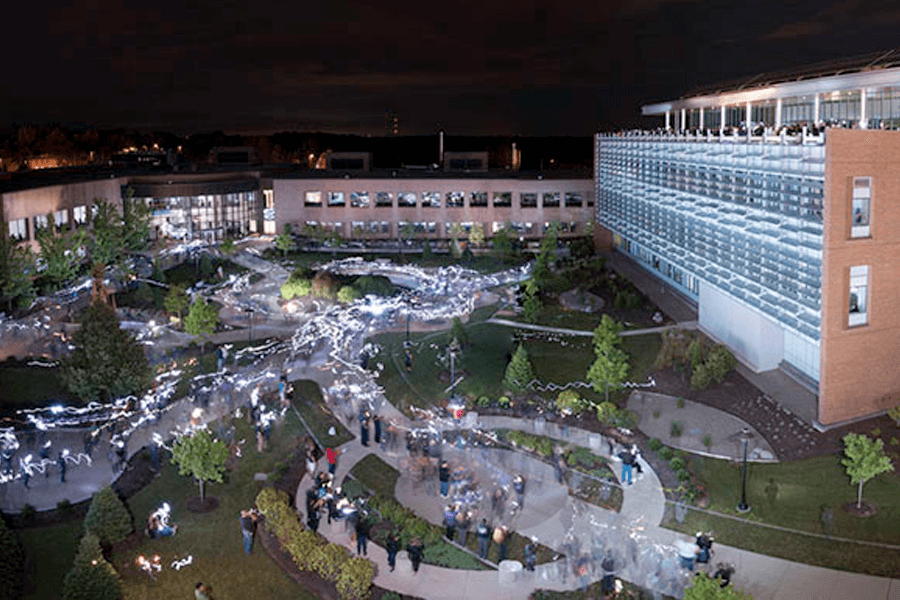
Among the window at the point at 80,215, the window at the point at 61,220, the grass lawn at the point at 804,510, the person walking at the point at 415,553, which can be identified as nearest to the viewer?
the person walking at the point at 415,553

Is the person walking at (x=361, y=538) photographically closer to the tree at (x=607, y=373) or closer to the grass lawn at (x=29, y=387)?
the tree at (x=607, y=373)

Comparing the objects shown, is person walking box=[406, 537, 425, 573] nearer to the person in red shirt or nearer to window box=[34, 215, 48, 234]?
the person in red shirt

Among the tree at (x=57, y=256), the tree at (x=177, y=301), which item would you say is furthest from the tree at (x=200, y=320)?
the tree at (x=57, y=256)

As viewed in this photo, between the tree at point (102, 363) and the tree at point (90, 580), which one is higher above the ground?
the tree at point (102, 363)

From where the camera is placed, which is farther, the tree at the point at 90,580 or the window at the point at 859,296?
the window at the point at 859,296

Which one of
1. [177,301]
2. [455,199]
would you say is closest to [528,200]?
[455,199]

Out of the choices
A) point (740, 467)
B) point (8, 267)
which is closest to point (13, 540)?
point (740, 467)

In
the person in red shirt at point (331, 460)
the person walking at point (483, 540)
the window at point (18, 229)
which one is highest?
the window at point (18, 229)

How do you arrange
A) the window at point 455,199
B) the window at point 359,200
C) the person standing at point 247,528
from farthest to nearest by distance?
the window at point 359,200 < the window at point 455,199 < the person standing at point 247,528
